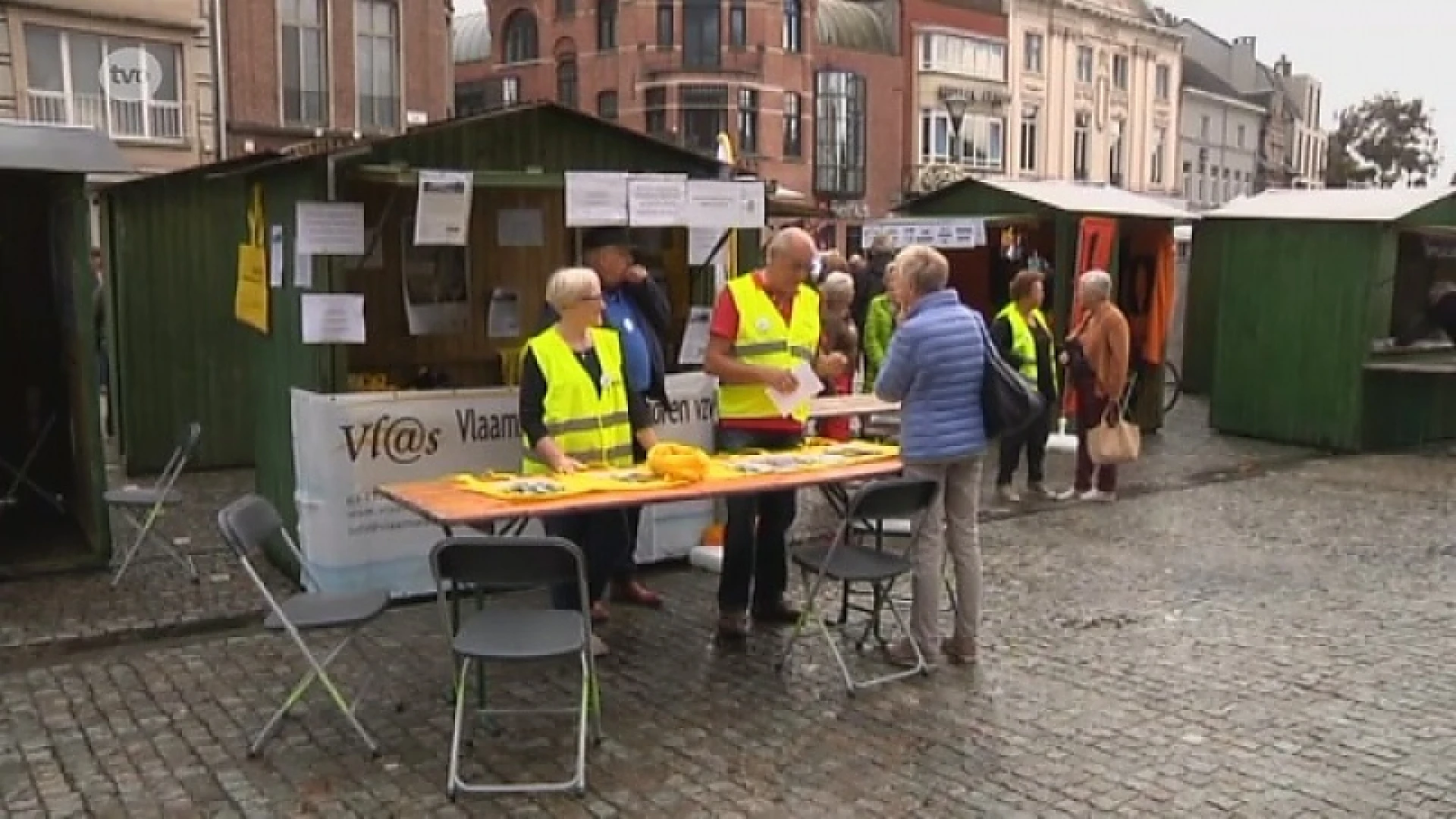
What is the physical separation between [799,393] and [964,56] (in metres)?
42.6

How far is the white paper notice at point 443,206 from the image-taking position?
19.7 ft

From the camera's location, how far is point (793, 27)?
40.4 metres

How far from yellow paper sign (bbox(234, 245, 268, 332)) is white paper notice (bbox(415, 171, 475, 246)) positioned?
119 centimetres

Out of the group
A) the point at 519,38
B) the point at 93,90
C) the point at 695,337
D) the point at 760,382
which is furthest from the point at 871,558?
the point at 519,38

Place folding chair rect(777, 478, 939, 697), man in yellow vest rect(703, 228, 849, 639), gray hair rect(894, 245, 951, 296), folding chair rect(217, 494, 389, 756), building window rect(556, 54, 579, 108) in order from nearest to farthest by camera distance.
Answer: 1. folding chair rect(217, 494, 389, 756)
2. folding chair rect(777, 478, 939, 697)
3. gray hair rect(894, 245, 951, 296)
4. man in yellow vest rect(703, 228, 849, 639)
5. building window rect(556, 54, 579, 108)

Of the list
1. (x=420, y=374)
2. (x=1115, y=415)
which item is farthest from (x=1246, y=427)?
(x=420, y=374)

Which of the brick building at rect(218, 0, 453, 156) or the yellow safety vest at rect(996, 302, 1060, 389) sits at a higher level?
the brick building at rect(218, 0, 453, 156)

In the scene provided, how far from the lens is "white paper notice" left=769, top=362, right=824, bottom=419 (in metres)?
5.86

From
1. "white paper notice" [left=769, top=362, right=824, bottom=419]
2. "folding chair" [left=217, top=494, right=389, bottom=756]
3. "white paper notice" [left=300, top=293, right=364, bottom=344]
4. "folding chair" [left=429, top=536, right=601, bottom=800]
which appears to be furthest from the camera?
"white paper notice" [left=300, top=293, right=364, bottom=344]

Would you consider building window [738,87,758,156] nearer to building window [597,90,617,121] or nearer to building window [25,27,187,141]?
building window [597,90,617,121]

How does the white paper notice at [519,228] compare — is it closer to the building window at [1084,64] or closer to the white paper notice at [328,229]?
the white paper notice at [328,229]

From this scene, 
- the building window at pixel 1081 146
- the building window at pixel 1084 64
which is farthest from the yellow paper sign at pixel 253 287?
the building window at pixel 1084 64

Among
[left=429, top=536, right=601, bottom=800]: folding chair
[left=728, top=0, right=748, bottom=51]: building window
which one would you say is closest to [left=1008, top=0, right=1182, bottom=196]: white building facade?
[left=728, top=0, right=748, bottom=51]: building window

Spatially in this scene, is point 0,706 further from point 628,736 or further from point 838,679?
point 838,679
